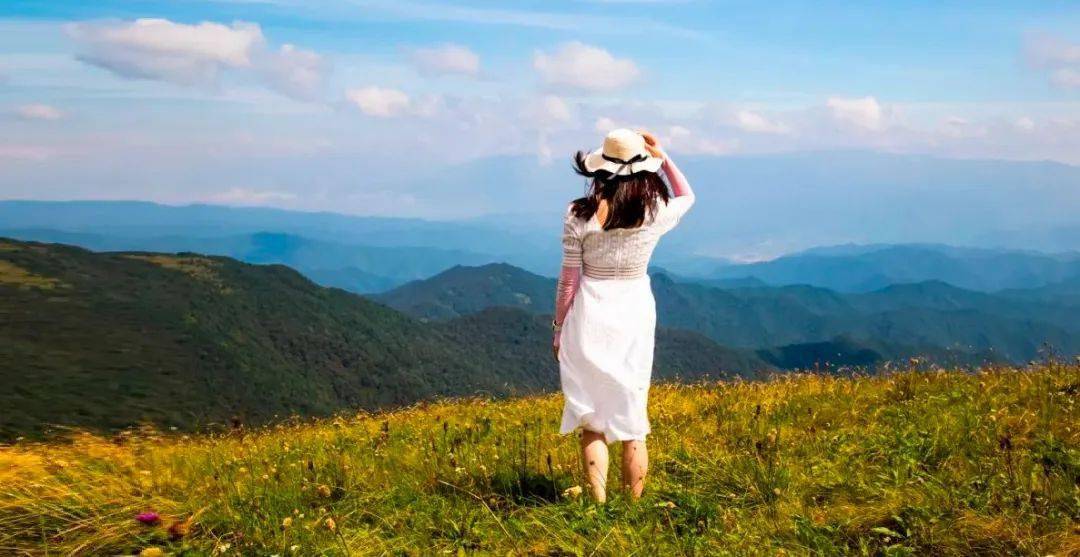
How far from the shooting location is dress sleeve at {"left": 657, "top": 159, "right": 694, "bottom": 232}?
259 inches

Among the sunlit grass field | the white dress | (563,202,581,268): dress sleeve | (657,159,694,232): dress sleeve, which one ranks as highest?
A: (657,159,694,232): dress sleeve

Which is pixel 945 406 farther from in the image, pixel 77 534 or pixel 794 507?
pixel 77 534

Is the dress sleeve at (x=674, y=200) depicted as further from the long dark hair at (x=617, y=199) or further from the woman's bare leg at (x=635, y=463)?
the woman's bare leg at (x=635, y=463)

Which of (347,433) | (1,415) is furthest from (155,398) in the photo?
(347,433)

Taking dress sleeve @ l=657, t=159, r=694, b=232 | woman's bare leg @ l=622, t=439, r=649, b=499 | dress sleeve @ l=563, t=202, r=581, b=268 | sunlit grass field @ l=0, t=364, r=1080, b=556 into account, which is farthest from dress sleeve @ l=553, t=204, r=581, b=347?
sunlit grass field @ l=0, t=364, r=1080, b=556

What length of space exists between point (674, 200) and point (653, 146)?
1.54 feet

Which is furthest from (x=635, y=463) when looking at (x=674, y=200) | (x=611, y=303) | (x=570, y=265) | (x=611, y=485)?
(x=674, y=200)

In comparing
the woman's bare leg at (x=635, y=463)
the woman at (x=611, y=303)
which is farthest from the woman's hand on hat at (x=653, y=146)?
the woman's bare leg at (x=635, y=463)

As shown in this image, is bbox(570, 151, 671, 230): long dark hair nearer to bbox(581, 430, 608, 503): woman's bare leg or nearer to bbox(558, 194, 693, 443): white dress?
bbox(558, 194, 693, 443): white dress

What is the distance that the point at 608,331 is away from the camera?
21.0 feet

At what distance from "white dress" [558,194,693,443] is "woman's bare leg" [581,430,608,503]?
0.08m

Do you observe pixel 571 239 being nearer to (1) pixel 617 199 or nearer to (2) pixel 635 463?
(1) pixel 617 199

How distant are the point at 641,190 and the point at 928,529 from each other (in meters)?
3.00

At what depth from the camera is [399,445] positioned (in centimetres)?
873
